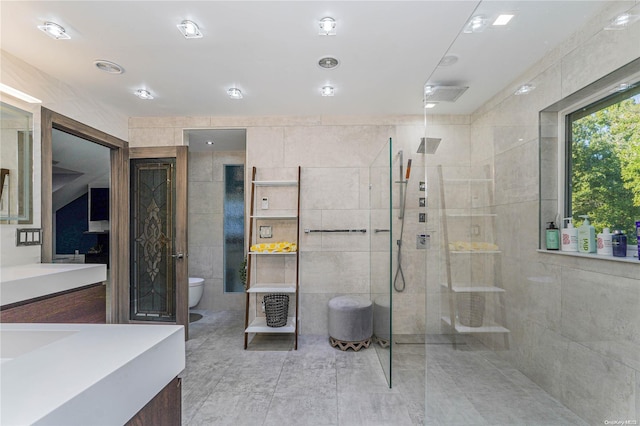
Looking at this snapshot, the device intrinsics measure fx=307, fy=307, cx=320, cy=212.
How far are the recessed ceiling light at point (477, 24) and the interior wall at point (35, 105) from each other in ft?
9.83

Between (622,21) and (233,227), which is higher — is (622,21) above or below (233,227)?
above

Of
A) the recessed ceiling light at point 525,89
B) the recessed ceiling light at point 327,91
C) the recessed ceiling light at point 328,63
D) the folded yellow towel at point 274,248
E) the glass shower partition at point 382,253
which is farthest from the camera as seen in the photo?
the folded yellow towel at point 274,248

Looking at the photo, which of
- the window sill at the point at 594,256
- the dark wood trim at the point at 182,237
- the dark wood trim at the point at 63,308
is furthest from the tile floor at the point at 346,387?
the dark wood trim at the point at 63,308

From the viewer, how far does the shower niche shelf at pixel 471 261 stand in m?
1.54

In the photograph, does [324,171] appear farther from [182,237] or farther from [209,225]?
[209,225]

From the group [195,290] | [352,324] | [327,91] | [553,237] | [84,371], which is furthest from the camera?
[195,290]

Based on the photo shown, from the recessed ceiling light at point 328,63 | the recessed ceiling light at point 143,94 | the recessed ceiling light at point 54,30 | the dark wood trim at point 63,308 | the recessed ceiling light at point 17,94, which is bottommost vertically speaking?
the dark wood trim at point 63,308

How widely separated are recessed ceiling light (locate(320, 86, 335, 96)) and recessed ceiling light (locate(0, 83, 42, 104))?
2.26 meters

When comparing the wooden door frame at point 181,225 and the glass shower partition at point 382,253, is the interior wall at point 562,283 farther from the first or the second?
the wooden door frame at point 181,225

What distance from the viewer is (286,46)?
6.95 feet


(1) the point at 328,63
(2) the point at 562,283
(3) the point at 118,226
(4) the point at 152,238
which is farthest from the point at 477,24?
(3) the point at 118,226

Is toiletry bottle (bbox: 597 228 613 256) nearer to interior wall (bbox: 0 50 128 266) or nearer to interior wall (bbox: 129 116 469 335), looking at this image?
interior wall (bbox: 129 116 469 335)

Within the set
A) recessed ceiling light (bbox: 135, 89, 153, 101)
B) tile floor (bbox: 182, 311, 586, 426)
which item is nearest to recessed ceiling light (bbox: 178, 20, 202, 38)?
recessed ceiling light (bbox: 135, 89, 153, 101)

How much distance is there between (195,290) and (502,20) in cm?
417
